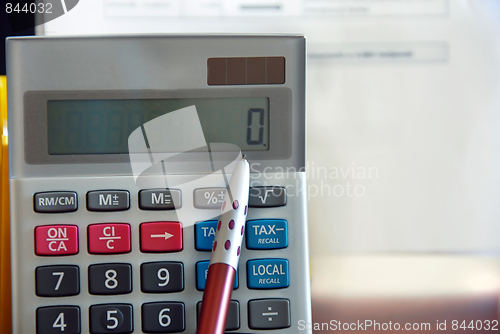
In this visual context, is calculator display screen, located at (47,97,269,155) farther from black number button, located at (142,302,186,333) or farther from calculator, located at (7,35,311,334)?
black number button, located at (142,302,186,333)

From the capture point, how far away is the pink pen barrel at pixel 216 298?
229mm

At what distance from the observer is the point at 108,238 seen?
0.83ft

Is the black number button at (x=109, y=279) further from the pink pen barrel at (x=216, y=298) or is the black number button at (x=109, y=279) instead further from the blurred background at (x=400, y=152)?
the blurred background at (x=400, y=152)

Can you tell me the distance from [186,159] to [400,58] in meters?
0.23

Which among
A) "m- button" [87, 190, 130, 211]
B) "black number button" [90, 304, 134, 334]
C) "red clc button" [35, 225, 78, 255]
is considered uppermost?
"m- button" [87, 190, 130, 211]

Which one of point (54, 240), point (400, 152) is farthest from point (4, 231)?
point (400, 152)

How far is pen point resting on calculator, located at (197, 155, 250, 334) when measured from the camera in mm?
231

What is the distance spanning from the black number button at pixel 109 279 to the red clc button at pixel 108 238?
0.01 metres

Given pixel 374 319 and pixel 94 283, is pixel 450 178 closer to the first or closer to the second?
pixel 374 319

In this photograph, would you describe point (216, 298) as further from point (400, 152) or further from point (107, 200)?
point (400, 152)

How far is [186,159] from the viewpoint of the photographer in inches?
10.4

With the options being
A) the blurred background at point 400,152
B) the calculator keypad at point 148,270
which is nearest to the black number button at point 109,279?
the calculator keypad at point 148,270

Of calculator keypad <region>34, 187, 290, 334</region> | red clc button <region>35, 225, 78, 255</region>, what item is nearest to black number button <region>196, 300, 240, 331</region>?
calculator keypad <region>34, 187, 290, 334</region>

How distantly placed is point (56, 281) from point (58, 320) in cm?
3
